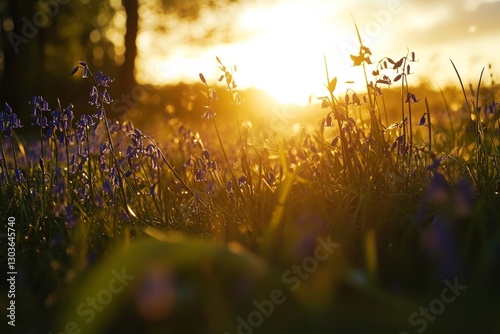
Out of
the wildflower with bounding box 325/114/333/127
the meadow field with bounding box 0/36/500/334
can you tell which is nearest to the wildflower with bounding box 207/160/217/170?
the meadow field with bounding box 0/36/500/334

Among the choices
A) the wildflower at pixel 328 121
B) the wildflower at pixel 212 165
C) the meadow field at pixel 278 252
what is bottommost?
the meadow field at pixel 278 252

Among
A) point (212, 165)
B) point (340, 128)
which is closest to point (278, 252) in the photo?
point (340, 128)

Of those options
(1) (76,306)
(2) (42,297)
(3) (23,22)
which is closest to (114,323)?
(1) (76,306)

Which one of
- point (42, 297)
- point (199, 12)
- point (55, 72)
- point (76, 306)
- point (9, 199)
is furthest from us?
point (55, 72)

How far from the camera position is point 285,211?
2.66 meters

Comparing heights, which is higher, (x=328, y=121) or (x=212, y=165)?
(x=328, y=121)

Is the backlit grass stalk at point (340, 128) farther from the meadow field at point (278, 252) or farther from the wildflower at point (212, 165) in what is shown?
the wildflower at point (212, 165)

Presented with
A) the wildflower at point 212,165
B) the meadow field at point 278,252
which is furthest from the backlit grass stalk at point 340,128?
the wildflower at point 212,165

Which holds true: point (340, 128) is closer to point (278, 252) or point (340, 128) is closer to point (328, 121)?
point (328, 121)

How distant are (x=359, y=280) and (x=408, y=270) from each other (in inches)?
13.8

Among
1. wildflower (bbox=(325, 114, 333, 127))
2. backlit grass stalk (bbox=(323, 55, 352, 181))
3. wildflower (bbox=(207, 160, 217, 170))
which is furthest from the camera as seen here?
wildflower (bbox=(207, 160, 217, 170))

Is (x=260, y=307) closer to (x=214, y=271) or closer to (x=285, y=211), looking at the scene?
(x=214, y=271)

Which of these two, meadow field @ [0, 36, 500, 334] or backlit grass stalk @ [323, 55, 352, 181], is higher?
backlit grass stalk @ [323, 55, 352, 181]

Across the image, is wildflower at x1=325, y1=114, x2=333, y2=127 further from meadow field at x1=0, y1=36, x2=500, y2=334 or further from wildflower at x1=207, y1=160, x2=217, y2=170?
wildflower at x1=207, y1=160, x2=217, y2=170
